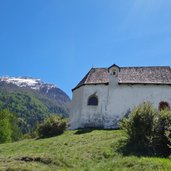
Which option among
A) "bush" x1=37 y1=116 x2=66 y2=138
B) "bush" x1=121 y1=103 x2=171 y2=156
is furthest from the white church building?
"bush" x1=121 y1=103 x2=171 y2=156

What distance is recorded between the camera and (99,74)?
5419 centimetres

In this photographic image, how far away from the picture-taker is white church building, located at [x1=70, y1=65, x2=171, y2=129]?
162ft

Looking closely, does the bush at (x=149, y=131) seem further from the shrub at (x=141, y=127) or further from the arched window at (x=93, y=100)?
the arched window at (x=93, y=100)

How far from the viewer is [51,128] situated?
46375 mm

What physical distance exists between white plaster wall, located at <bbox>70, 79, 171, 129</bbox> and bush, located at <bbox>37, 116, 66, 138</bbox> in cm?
444

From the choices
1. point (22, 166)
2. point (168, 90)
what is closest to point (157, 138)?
point (22, 166)

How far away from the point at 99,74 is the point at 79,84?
3.25 meters

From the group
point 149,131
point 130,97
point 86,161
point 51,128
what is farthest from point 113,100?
Result: point 86,161

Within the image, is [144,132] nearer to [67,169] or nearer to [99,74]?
[67,169]

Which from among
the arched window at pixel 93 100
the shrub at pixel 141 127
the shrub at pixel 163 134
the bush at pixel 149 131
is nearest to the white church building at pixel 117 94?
the arched window at pixel 93 100

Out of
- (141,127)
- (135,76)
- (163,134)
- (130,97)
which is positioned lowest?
(163,134)

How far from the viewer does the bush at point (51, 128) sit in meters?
46.2

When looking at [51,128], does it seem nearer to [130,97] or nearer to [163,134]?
[130,97]

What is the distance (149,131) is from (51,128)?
738 inches
